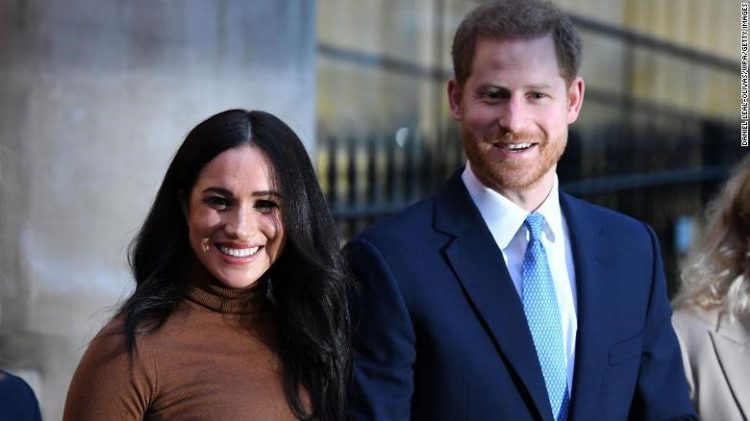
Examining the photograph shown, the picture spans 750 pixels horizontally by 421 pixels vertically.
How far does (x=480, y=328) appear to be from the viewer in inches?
119

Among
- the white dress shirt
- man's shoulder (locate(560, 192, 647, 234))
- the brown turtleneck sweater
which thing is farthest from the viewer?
man's shoulder (locate(560, 192, 647, 234))

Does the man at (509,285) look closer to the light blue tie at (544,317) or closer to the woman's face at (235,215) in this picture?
the light blue tie at (544,317)

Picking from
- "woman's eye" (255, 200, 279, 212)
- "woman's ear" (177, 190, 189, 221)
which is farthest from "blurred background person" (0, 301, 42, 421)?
"woman's eye" (255, 200, 279, 212)

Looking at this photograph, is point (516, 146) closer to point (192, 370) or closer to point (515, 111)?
point (515, 111)

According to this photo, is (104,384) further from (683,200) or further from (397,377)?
(683,200)

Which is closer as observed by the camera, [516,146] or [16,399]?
[16,399]

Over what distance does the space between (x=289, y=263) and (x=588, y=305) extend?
0.74 metres

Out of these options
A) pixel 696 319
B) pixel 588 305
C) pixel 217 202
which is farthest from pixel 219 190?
pixel 696 319

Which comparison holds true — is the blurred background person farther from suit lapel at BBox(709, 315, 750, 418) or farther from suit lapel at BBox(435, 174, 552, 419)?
suit lapel at BBox(709, 315, 750, 418)

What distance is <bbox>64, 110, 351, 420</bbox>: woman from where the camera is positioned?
2.87 meters

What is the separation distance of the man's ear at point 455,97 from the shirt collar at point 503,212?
0.49ft

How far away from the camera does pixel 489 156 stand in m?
3.11

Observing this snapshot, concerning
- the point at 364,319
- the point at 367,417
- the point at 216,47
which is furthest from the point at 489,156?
the point at 216,47

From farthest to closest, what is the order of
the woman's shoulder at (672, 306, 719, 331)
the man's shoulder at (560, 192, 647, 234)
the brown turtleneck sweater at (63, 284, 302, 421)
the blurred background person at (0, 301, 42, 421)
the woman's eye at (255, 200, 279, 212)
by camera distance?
1. the woman's shoulder at (672, 306, 719, 331)
2. the man's shoulder at (560, 192, 647, 234)
3. the woman's eye at (255, 200, 279, 212)
4. the blurred background person at (0, 301, 42, 421)
5. the brown turtleneck sweater at (63, 284, 302, 421)
